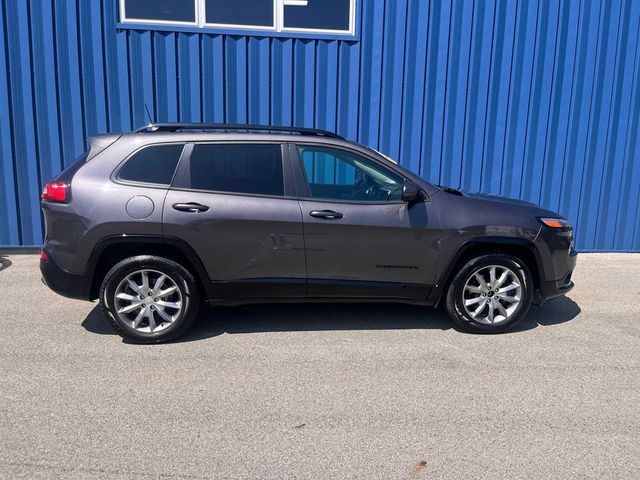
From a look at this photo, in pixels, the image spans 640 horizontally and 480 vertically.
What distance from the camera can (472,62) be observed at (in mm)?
7223

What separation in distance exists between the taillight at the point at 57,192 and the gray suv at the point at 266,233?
16 millimetres

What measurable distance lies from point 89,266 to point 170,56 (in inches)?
157

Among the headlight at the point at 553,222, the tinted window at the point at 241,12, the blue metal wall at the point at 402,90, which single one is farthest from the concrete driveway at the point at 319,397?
the tinted window at the point at 241,12

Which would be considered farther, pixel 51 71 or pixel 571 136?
pixel 571 136

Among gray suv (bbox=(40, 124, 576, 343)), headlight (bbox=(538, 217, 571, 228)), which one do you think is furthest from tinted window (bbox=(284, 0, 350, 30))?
headlight (bbox=(538, 217, 571, 228))

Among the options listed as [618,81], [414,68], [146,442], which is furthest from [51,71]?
[618,81]

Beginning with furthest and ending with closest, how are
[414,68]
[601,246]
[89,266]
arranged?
[601,246] → [414,68] → [89,266]

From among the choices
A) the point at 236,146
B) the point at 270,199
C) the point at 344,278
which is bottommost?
the point at 344,278

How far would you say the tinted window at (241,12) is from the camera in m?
6.87

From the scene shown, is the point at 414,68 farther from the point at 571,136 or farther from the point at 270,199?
the point at 270,199

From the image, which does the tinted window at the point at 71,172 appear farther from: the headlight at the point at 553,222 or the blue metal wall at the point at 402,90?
the headlight at the point at 553,222

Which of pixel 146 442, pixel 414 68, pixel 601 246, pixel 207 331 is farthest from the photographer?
pixel 601 246

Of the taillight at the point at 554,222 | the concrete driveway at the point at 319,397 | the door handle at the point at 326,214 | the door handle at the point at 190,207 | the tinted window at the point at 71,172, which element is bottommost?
the concrete driveway at the point at 319,397

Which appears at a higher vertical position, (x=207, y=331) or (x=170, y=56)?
(x=170, y=56)
